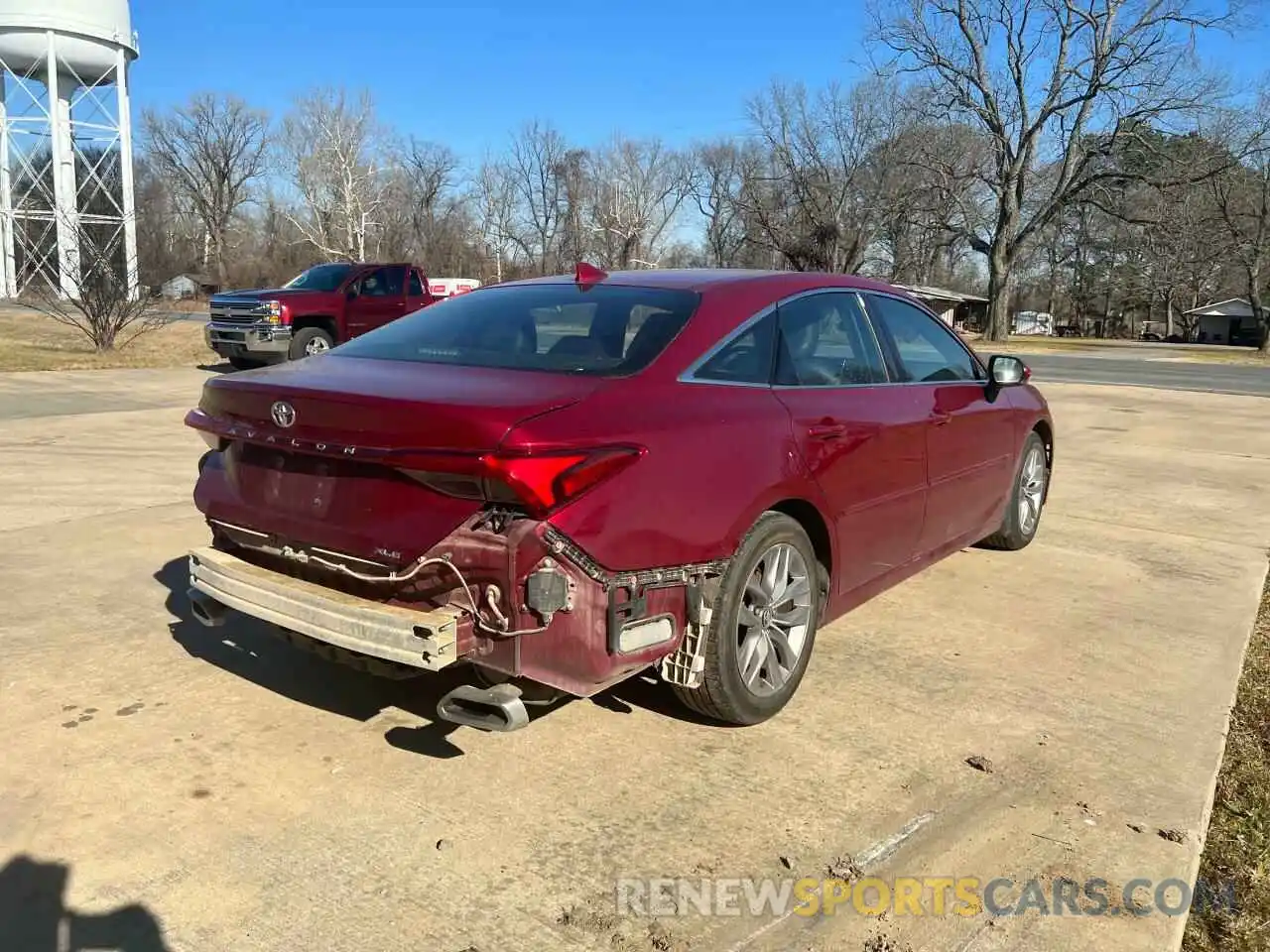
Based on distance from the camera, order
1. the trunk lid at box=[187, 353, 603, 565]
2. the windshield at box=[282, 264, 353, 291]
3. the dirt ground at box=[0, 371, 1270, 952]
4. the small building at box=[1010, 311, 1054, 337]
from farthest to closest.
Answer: the small building at box=[1010, 311, 1054, 337], the windshield at box=[282, 264, 353, 291], the trunk lid at box=[187, 353, 603, 565], the dirt ground at box=[0, 371, 1270, 952]

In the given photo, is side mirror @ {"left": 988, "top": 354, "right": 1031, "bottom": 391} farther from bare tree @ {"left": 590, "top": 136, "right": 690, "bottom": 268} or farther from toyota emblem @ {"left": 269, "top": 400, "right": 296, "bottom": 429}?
bare tree @ {"left": 590, "top": 136, "right": 690, "bottom": 268}

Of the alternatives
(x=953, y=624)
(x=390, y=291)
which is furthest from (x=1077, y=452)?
(x=390, y=291)

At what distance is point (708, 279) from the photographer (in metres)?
3.84

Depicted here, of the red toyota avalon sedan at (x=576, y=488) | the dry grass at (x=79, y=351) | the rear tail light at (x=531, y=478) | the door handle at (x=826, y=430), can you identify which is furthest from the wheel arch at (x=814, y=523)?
the dry grass at (x=79, y=351)

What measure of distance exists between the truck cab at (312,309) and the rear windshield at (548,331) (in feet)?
37.4

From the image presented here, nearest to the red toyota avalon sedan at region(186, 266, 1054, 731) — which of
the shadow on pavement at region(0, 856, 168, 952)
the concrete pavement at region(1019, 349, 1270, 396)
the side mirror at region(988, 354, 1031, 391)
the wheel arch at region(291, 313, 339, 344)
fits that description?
the shadow on pavement at region(0, 856, 168, 952)

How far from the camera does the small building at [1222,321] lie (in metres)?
82.2

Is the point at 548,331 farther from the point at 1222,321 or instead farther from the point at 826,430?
the point at 1222,321

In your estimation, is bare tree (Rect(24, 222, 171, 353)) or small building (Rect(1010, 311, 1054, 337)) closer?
bare tree (Rect(24, 222, 171, 353))

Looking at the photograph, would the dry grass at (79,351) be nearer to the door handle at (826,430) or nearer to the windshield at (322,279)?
the windshield at (322,279)

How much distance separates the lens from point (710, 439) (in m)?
3.10

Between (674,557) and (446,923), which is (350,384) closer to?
(674,557)

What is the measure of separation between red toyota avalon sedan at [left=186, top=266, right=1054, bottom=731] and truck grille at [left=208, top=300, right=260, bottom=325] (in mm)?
12103

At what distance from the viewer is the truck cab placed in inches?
591
